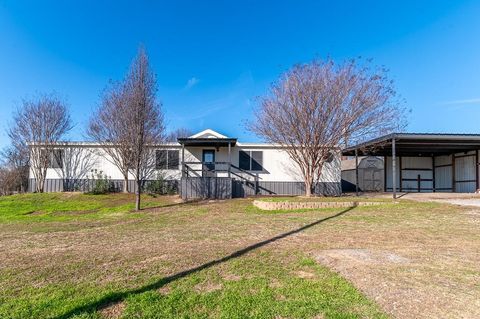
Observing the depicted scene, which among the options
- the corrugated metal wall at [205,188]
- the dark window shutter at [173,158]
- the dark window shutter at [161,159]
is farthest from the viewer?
the dark window shutter at [173,158]

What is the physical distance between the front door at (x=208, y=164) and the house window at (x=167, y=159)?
1.61 m

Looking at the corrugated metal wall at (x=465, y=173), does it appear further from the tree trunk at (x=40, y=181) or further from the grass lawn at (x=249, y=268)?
the tree trunk at (x=40, y=181)

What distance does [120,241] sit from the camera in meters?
6.22

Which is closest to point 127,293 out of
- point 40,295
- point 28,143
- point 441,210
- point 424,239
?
point 40,295

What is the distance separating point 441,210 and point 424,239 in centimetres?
403

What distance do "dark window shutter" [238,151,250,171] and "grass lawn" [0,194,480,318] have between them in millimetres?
8643

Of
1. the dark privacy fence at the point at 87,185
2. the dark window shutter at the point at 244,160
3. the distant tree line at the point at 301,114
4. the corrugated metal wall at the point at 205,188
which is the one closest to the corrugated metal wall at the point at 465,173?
the distant tree line at the point at 301,114

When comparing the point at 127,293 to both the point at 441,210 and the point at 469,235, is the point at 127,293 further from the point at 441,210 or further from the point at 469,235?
the point at 441,210

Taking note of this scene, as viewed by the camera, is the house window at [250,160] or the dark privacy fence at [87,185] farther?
the house window at [250,160]

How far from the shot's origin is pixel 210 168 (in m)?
17.1

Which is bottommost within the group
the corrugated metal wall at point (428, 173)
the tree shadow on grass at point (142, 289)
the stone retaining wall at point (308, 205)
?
the tree shadow on grass at point (142, 289)

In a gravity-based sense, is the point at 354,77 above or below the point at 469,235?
above

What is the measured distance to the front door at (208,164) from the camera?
55.3 feet

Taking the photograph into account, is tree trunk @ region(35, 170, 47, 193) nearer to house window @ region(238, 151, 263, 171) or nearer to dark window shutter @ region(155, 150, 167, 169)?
dark window shutter @ region(155, 150, 167, 169)
